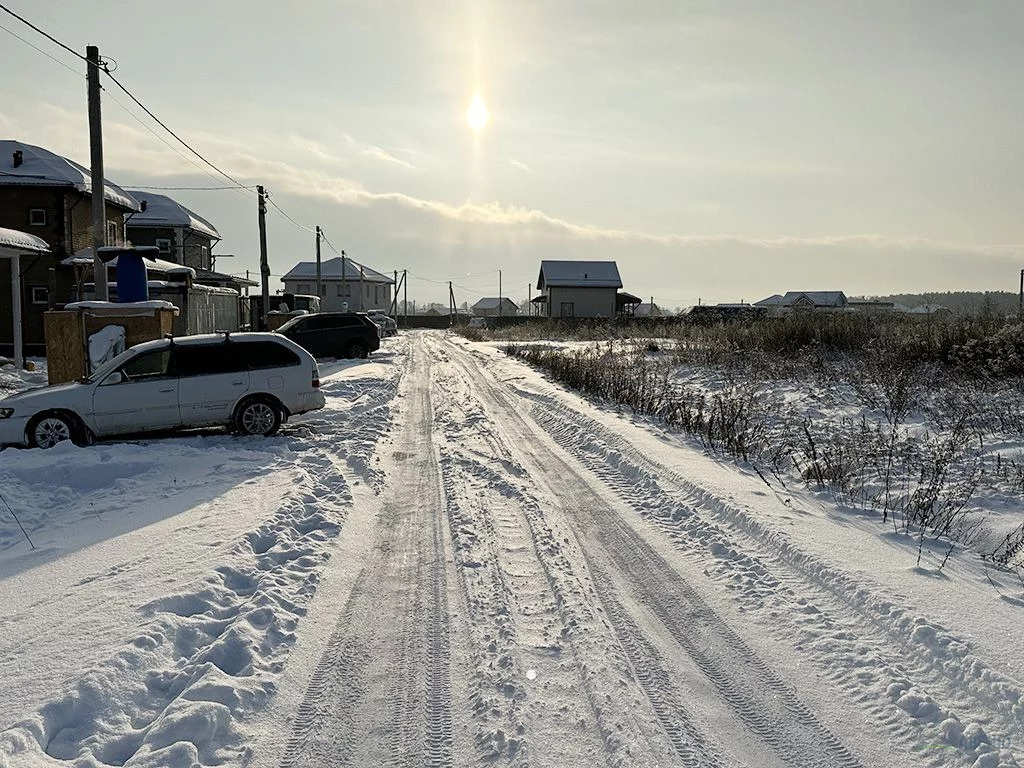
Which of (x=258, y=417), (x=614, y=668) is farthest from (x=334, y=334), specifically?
(x=614, y=668)

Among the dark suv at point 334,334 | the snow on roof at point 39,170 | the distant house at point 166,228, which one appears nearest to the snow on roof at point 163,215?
the distant house at point 166,228

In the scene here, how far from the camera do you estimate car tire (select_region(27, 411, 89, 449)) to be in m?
10.8

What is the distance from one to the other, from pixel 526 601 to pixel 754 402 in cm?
995

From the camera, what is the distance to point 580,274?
75.8 metres

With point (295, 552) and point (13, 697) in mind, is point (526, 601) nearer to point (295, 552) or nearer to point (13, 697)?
point (295, 552)

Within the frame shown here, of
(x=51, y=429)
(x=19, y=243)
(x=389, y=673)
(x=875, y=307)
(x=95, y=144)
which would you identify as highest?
(x=95, y=144)

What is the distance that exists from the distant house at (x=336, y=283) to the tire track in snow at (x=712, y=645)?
85.7 m

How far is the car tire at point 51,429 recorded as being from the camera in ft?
35.4

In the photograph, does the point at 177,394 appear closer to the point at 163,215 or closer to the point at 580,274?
the point at 163,215

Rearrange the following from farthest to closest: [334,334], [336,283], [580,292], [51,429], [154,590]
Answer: [336,283]
[580,292]
[334,334]
[51,429]
[154,590]

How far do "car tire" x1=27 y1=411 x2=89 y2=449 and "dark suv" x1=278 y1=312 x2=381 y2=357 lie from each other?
16737 millimetres

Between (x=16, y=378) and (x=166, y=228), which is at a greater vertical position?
(x=166, y=228)

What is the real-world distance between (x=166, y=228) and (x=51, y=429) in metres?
41.7

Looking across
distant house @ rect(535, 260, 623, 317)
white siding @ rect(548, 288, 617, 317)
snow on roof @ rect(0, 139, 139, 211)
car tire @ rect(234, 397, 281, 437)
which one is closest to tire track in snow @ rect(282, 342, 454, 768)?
car tire @ rect(234, 397, 281, 437)
